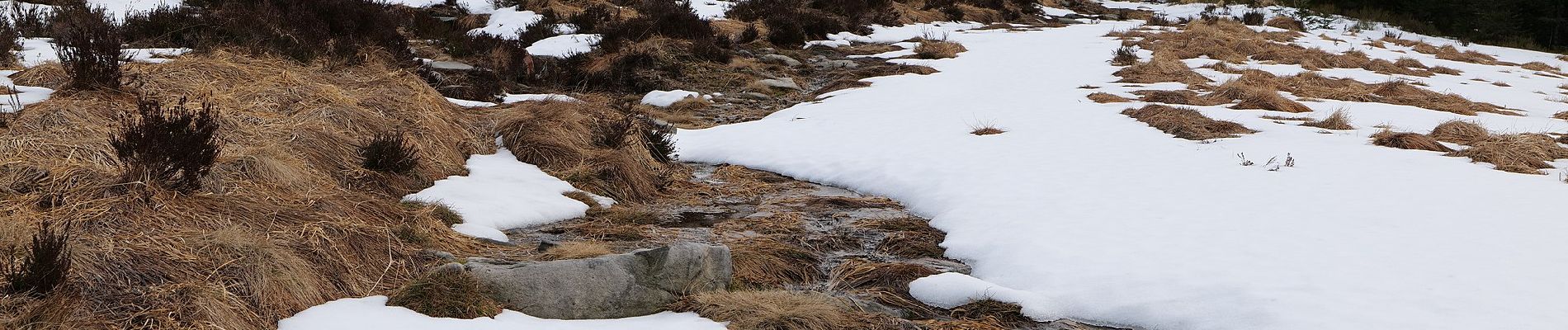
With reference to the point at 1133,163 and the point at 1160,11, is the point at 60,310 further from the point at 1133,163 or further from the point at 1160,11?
the point at 1160,11

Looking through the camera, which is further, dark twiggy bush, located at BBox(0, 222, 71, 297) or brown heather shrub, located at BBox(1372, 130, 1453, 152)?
brown heather shrub, located at BBox(1372, 130, 1453, 152)

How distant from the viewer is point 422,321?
356cm

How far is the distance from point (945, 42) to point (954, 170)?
9.18 meters

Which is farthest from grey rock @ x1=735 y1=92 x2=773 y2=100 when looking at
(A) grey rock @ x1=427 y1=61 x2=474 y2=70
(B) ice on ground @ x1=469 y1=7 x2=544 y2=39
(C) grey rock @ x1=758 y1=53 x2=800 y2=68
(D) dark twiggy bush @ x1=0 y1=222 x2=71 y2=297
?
(D) dark twiggy bush @ x1=0 y1=222 x2=71 y2=297

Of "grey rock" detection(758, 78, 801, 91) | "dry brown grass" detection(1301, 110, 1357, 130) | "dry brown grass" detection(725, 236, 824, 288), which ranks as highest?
"grey rock" detection(758, 78, 801, 91)

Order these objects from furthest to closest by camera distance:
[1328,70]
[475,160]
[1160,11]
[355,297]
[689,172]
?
[1160,11] → [1328,70] → [689,172] → [475,160] → [355,297]

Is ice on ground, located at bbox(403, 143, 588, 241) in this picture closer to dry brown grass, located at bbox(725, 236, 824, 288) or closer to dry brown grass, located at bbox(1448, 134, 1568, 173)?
dry brown grass, located at bbox(725, 236, 824, 288)

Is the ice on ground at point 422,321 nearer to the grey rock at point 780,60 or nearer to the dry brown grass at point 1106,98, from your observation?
the dry brown grass at point 1106,98

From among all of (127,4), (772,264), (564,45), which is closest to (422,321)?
(772,264)

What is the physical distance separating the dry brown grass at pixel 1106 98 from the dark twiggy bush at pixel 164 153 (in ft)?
27.9

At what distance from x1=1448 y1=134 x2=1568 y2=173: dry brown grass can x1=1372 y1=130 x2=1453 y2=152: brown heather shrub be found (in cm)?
16

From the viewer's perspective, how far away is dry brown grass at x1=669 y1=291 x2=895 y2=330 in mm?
3818

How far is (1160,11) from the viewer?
25.2m

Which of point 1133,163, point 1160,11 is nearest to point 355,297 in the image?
point 1133,163
